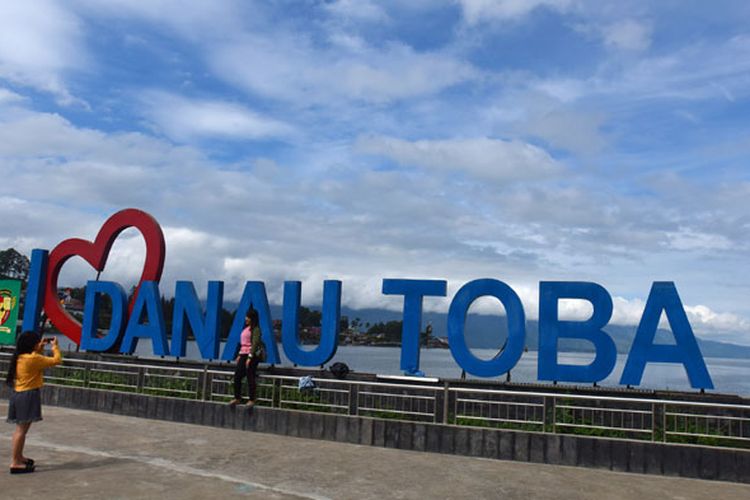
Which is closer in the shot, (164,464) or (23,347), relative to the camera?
(23,347)

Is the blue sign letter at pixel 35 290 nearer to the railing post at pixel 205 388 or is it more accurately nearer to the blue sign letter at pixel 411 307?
the railing post at pixel 205 388

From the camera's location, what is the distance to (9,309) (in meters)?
21.9

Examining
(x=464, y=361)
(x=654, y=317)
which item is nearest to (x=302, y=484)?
(x=464, y=361)

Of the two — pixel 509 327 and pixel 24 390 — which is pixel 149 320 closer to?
pixel 509 327

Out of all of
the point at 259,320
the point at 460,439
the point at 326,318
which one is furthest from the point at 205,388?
the point at 460,439

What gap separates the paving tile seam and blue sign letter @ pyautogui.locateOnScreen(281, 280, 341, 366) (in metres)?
7.62

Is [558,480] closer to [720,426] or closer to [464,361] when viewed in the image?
[720,426]

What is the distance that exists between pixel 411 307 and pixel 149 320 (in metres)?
8.41

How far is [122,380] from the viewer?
15.4 metres

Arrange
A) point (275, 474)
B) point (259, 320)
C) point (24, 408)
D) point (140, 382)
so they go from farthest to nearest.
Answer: point (259, 320), point (140, 382), point (275, 474), point (24, 408)

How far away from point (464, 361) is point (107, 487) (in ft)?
32.1

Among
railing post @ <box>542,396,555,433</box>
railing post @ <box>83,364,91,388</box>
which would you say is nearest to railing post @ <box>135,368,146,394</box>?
railing post @ <box>83,364,91,388</box>

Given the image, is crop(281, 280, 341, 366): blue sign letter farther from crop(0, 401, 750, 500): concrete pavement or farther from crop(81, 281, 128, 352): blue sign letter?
crop(81, 281, 128, 352): blue sign letter

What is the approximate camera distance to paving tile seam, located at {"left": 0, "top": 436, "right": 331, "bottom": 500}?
7688mm
